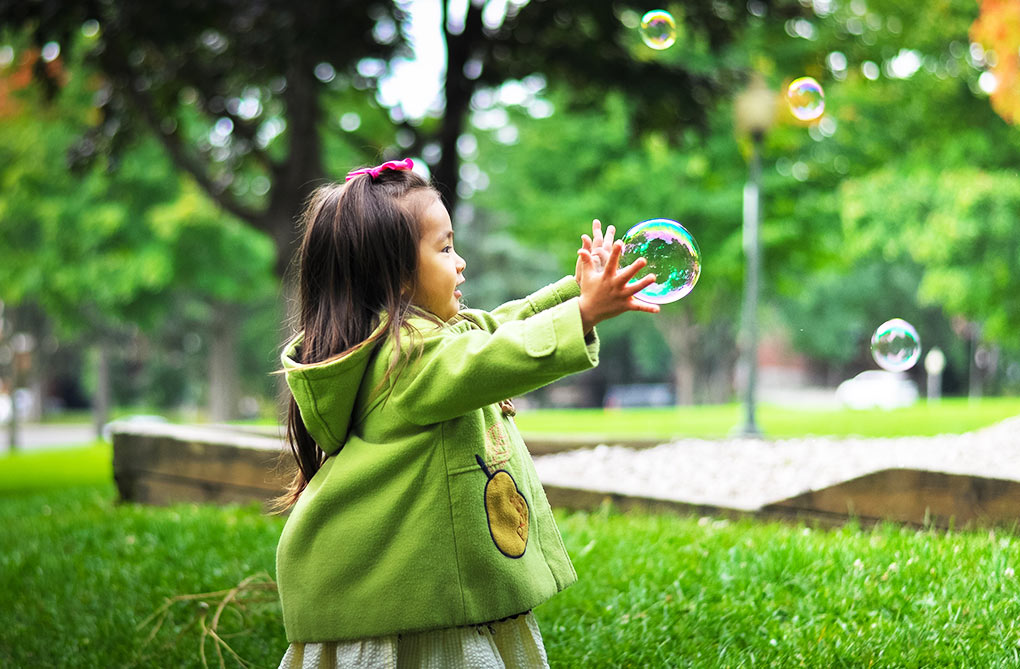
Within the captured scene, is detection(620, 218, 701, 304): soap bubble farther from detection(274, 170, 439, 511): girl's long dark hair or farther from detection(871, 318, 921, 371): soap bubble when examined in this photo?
detection(871, 318, 921, 371): soap bubble

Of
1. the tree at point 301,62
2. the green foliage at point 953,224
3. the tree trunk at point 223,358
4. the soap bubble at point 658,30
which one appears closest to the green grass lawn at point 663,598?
the soap bubble at point 658,30

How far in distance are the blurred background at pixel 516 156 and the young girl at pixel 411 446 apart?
0.62m

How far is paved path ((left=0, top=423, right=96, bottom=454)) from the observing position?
2572 cm

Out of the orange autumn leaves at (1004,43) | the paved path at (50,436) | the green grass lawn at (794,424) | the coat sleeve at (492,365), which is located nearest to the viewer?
the coat sleeve at (492,365)

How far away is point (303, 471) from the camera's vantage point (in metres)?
2.54

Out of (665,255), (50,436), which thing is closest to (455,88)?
(665,255)

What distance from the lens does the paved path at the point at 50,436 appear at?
25.7 metres

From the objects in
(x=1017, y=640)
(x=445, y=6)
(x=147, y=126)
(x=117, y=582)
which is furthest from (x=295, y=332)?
(x=147, y=126)

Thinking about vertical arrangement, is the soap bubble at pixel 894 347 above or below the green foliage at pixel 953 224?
below

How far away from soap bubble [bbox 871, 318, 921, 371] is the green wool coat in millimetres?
2704

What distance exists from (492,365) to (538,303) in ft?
1.78

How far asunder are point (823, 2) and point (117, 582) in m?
9.88

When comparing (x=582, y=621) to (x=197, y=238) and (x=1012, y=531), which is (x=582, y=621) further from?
(x=197, y=238)

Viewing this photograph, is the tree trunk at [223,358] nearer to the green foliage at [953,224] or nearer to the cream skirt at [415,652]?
the green foliage at [953,224]
